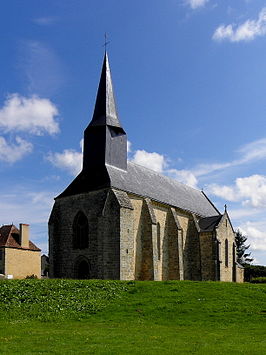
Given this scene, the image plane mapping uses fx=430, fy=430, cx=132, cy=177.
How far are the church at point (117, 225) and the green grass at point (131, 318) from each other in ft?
18.8

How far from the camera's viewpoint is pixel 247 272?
2162 inches

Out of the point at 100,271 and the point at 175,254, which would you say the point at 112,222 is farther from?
the point at 175,254

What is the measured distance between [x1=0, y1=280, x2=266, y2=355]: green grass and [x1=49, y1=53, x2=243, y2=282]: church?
5725 millimetres

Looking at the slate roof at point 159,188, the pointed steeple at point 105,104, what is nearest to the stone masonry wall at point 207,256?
the slate roof at point 159,188

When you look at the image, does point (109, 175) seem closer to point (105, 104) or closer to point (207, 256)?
point (105, 104)

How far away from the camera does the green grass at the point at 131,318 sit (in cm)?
1098

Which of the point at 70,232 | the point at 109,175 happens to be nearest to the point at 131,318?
the point at 109,175

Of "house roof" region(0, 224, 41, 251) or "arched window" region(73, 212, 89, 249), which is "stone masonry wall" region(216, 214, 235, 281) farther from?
"house roof" region(0, 224, 41, 251)

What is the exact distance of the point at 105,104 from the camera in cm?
3228

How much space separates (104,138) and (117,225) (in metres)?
6.88

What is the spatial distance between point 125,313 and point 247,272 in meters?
41.4

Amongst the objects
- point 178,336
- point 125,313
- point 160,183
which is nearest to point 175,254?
point 160,183

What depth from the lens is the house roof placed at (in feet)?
136

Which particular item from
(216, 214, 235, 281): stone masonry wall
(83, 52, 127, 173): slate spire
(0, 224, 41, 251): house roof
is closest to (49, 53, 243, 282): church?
(83, 52, 127, 173): slate spire
